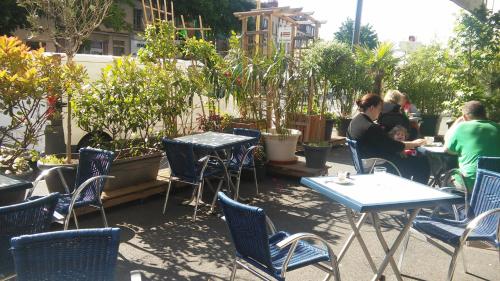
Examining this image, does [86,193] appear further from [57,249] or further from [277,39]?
[277,39]

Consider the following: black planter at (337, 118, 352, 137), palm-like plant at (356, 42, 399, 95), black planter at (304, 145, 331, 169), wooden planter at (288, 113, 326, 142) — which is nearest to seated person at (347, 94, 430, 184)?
black planter at (304, 145, 331, 169)

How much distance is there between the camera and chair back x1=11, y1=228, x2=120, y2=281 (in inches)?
72.0

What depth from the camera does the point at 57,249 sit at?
6.23 ft

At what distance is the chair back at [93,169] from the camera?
390cm

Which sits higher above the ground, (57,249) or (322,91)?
(322,91)

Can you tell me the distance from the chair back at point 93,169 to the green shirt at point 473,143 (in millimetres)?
3345

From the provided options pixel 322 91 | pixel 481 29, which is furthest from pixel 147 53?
pixel 481 29

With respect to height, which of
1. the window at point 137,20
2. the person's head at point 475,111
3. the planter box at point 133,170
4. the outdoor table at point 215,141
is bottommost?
the planter box at point 133,170

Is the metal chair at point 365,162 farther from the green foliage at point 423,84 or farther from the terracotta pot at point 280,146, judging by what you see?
the green foliage at point 423,84

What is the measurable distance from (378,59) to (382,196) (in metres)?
8.30

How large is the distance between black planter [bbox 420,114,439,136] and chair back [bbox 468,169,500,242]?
933 centimetres

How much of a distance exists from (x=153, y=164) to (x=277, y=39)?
472 centimetres

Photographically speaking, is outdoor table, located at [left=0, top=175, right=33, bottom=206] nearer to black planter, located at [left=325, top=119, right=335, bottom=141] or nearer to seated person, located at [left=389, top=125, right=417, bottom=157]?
seated person, located at [left=389, top=125, right=417, bottom=157]

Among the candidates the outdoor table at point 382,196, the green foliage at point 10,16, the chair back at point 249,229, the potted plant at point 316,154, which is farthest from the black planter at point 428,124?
the green foliage at point 10,16
